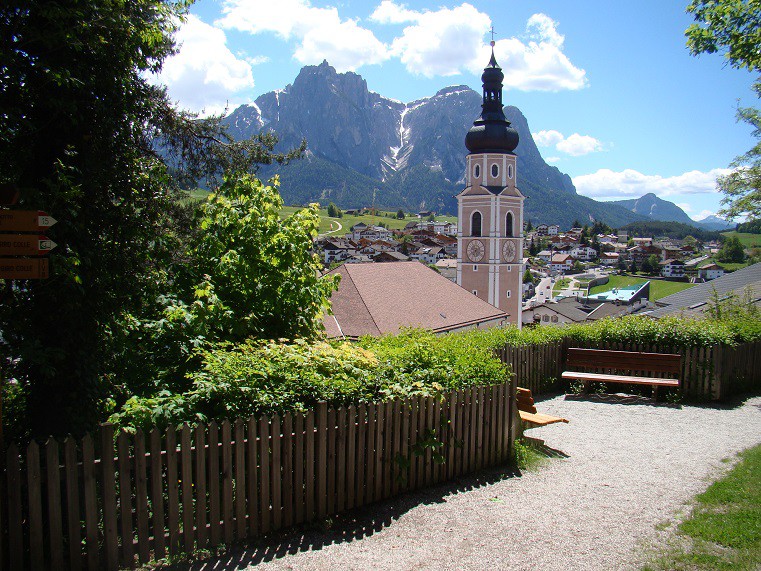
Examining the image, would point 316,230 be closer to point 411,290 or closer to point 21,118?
point 21,118

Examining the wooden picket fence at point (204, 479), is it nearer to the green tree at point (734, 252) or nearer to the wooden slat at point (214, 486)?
the wooden slat at point (214, 486)

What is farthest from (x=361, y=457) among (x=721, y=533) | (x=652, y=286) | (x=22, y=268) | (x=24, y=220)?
(x=652, y=286)

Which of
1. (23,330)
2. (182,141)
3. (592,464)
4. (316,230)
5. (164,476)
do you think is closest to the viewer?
(164,476)

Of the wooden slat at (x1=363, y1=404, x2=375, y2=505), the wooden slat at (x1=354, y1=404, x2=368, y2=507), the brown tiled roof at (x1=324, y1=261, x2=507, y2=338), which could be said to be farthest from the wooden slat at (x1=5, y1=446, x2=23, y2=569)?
the brown tiled roof at (x1=324, y1=261, x2=507, y2=338)

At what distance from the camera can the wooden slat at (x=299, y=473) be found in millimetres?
5652

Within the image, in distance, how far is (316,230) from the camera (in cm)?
941

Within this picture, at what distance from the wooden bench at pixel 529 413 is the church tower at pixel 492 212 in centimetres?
4408

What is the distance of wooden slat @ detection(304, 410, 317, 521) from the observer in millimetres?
5734

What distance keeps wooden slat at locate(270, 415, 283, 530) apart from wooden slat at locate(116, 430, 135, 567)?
4.20 feet

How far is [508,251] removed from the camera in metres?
53.7

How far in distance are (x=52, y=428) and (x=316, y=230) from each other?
193 inches

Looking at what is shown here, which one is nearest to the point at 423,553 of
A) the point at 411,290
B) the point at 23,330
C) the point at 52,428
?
the point at 52,428

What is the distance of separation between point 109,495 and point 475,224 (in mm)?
51028

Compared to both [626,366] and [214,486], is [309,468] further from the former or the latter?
[626,366]
